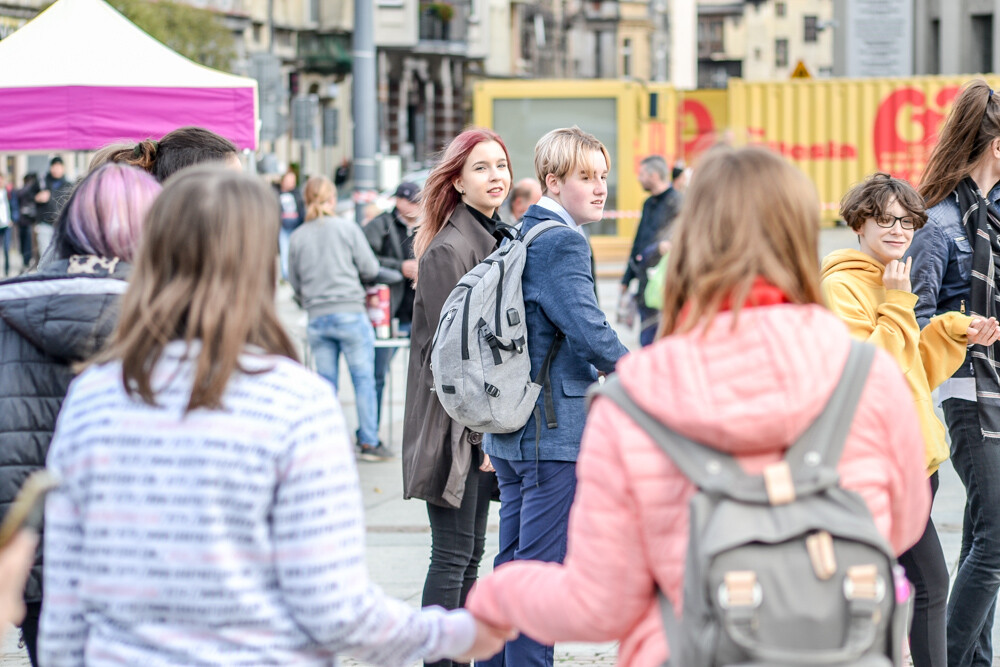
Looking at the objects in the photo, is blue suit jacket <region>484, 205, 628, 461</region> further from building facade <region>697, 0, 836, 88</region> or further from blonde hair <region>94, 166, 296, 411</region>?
building facade <region>697, 0, 836, 88</region>

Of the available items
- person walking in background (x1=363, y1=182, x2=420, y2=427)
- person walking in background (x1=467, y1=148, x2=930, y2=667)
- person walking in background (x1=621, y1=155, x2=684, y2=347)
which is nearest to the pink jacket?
person walking in background (x1=467, y1=148, x2=930, y2=667)

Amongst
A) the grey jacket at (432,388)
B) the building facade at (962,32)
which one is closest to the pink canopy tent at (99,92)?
the grey jacket at (432,388)

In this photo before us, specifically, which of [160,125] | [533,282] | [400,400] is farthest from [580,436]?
[400,400]

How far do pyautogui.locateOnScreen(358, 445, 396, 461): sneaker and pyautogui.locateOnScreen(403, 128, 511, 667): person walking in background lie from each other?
4423 millimetres

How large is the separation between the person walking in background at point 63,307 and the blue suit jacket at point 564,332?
4.33ft

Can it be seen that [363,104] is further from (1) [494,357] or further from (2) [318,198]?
(1) [494,357]

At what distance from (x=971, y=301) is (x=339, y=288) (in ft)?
17.5

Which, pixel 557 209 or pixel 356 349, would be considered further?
pixel 356 349

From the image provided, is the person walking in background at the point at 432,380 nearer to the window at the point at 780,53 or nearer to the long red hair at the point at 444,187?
the long red hair at the point at 444,187

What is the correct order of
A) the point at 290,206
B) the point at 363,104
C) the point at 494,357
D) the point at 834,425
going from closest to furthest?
the point at 834,425 → the point at 494,357 → the point at 363,104 → the point at 290,206

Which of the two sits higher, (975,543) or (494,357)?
(494,357)

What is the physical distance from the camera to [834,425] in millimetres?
2041

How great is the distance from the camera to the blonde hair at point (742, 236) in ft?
6.93

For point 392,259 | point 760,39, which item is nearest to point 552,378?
point 392,259
